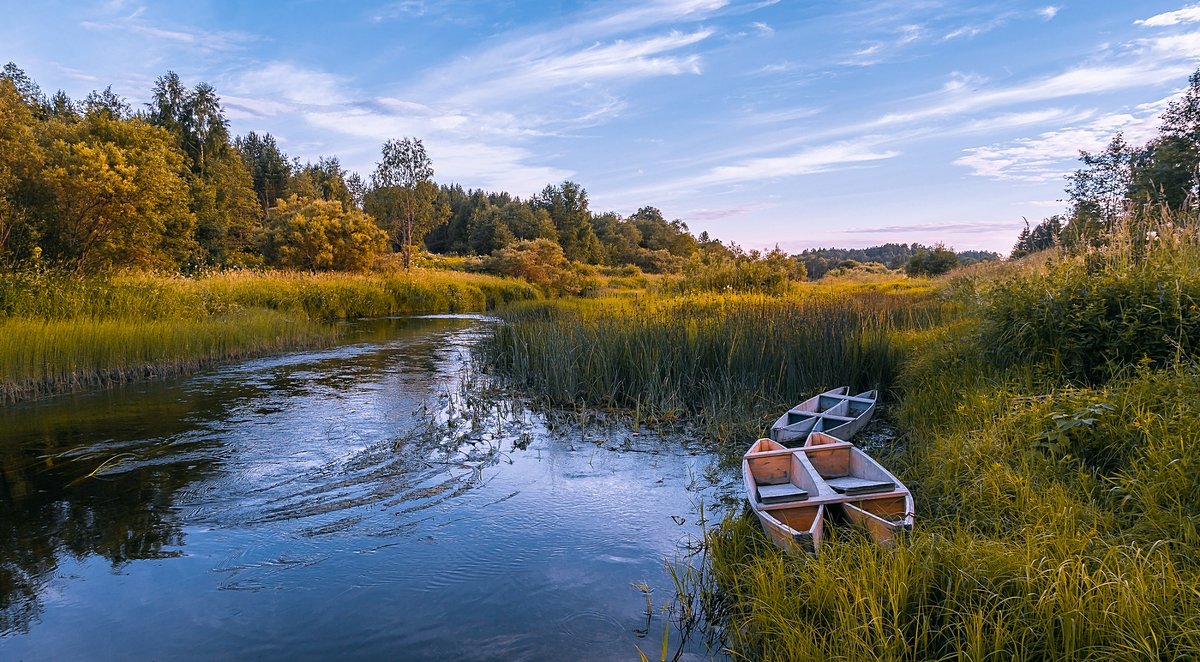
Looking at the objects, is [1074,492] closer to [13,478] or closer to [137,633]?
[137,633]

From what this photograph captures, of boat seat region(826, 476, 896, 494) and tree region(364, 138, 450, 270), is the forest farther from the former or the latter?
boat seat region(826, 476, 896, 494)

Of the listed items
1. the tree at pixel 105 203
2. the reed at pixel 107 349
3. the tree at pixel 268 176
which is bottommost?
the reed at pixel 107 349

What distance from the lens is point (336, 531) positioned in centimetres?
495

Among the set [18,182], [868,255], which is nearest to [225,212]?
[18,182]

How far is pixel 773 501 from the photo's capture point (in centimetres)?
443

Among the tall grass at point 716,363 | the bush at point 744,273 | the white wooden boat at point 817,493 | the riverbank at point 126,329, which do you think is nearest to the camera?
the white wooden boat at point 817,493

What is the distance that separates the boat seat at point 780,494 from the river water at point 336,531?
0.59m

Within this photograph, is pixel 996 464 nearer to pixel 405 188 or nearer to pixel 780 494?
pixel 780 494

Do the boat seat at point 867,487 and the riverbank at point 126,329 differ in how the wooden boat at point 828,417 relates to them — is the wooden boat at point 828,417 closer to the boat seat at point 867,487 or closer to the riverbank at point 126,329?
the boat seat at point 867,487

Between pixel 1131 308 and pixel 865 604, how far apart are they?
4606mm

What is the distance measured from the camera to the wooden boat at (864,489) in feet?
12.3

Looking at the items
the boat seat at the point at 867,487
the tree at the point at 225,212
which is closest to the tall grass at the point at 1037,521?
the boat seat at the point at 867,487

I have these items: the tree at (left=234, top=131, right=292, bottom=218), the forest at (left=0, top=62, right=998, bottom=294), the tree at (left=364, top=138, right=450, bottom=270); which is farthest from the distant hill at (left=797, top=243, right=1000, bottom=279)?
the tree at (left=234, top=131, right=292, bottom=218)

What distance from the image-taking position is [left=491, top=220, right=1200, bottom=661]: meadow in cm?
283
